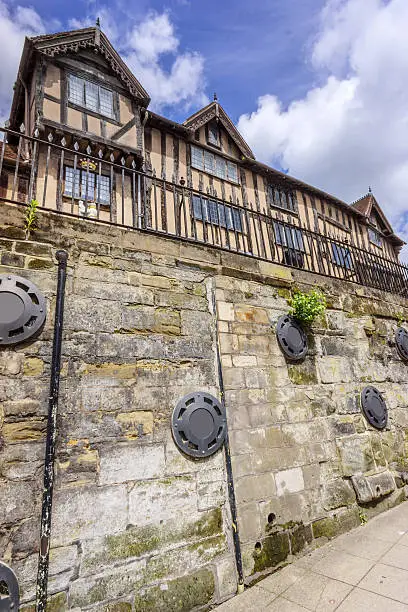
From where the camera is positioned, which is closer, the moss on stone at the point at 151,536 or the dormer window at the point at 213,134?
the moss on stone at the point at 151,536

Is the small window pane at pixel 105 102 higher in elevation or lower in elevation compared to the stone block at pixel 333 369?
higher

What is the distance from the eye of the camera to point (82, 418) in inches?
99.5

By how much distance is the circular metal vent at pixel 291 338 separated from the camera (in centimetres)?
385

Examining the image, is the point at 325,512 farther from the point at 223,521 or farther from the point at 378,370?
the point at 378,370

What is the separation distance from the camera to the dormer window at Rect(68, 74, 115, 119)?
29.3 feet

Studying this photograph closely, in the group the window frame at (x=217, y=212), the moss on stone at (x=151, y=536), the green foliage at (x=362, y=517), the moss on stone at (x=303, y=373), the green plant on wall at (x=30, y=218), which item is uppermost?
the window frame at (x=217, y=212)

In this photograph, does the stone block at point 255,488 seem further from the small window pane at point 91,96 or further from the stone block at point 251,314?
the small window pane at point 91,96

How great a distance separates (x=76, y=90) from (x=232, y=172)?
5.34 metres

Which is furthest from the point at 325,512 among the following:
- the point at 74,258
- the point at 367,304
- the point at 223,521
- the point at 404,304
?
the point at 404,304

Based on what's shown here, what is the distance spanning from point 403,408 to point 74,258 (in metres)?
5.02

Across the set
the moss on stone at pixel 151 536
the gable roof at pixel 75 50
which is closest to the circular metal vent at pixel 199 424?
the moss on stone at pixel 151 536

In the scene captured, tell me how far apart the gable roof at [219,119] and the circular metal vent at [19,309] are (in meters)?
9.86

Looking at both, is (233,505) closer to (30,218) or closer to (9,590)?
(9,590)

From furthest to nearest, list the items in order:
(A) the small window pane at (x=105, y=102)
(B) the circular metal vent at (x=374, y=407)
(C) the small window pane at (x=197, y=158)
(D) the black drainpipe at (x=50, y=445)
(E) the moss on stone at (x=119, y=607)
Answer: (C) the small window pane at (x=197, y=158) < (A) the small window pane at (x=105, y=102) < (B) the circular metal vent at (x=374, y=407) < (E) the moss on stone at (x=119, y=607) < (D) the black drainpipe at (x=50, y=445)
